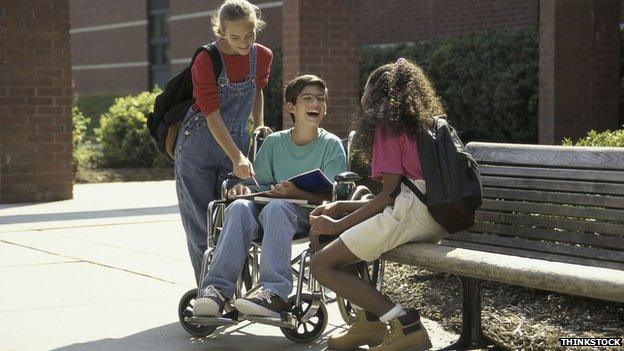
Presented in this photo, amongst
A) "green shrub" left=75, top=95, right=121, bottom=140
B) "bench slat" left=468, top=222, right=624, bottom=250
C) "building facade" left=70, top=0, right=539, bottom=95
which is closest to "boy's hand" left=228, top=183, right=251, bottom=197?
"bench slat" left=468, top=222, right=624, bottom=250

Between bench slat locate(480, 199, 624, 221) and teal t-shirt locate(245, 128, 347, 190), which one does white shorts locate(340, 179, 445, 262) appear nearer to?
bench slat locate(480, 199, 624, 221)

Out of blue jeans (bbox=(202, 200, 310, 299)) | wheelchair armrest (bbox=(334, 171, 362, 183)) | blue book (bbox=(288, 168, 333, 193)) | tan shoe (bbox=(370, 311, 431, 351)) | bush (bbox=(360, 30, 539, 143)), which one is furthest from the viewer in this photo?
bush (bbox=(360, 30, 539, 143))

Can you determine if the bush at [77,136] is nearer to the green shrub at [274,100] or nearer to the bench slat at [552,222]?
the green shrub at [274,100]

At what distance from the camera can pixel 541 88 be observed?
1440 cm

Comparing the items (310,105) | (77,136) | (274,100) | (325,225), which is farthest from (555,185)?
(274,100)

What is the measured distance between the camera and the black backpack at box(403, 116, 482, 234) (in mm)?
4777

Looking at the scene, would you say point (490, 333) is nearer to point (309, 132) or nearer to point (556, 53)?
point (309, 132)

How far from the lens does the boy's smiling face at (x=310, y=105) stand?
5.54 metres

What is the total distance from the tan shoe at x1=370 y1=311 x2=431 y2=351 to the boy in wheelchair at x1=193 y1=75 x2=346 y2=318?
56cm

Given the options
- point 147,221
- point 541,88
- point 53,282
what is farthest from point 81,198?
point 541,88

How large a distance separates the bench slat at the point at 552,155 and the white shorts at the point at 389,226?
30.6 inches

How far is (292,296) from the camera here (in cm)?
522

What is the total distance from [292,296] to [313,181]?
23.8 inches

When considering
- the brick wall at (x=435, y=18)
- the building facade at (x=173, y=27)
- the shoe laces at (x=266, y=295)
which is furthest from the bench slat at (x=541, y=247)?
the building facade at (x=173, y=27)
